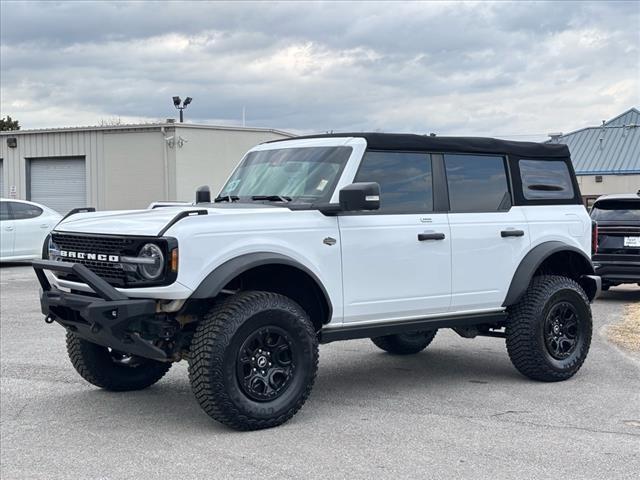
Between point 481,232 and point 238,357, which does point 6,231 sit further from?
point 238,357

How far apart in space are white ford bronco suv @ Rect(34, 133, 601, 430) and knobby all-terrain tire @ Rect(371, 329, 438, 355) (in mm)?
1016

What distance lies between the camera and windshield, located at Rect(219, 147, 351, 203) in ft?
21.7

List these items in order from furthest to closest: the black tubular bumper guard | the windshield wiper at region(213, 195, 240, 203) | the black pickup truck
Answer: the black pickup truck < the windshield wiper at region(213, 195, 240, 203) < the black tubular bumper guard

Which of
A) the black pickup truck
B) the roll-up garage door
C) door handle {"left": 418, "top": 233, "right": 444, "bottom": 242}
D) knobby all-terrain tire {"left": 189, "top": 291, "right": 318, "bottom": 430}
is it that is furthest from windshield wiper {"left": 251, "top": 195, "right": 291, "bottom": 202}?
the roll-up garage door

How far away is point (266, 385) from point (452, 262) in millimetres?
1920

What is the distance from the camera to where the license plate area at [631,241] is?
12907 millimetres

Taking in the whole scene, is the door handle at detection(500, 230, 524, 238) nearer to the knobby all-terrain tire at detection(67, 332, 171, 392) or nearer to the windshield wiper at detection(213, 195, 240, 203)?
the windshield wiper at detection(213, 195, 240, 203)

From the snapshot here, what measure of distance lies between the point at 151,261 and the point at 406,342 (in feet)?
12.3

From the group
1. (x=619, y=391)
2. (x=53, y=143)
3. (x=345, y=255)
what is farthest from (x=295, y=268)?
(x=53, y=143)

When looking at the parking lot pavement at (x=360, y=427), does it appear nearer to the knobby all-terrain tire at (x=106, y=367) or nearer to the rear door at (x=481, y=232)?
the knobby all-terrain tire at (x=106, y=367)

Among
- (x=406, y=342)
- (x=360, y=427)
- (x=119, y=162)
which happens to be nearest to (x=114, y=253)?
(x=360, y=427)

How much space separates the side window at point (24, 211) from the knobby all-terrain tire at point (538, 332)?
43.8 feet

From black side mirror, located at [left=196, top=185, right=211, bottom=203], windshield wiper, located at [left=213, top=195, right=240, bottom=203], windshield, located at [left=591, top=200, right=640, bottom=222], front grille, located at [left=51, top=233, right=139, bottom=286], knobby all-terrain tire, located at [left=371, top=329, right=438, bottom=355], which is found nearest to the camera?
front grille, located at [left=51, top=233, right=139, bottom=286]

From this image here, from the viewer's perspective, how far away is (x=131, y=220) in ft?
19.4
